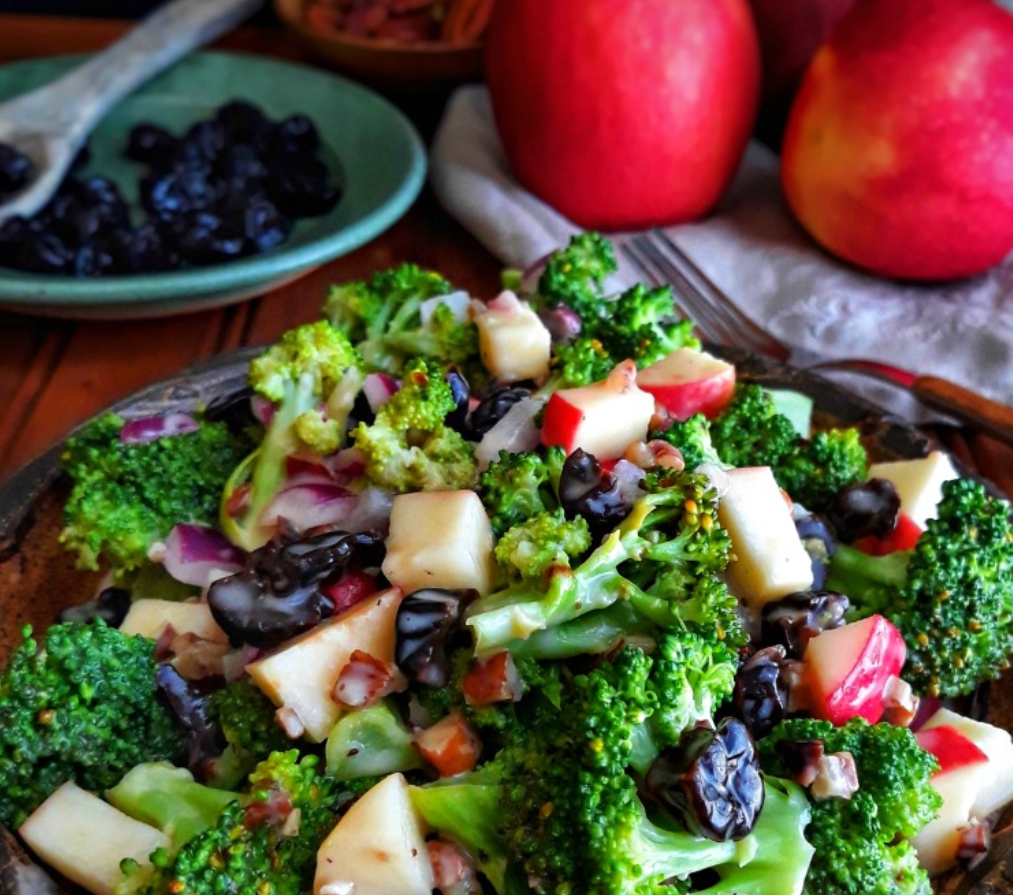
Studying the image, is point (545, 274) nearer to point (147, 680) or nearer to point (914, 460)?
point (914, 460)

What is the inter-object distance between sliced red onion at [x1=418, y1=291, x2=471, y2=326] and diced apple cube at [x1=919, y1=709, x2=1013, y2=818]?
2.40 ft

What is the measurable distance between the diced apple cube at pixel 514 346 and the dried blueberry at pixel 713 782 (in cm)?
52

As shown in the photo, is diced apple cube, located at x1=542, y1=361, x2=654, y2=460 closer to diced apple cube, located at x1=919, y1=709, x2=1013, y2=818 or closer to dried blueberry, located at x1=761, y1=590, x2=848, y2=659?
dried blueberry, located at x1=761, y1=590, x2=848, y2=659

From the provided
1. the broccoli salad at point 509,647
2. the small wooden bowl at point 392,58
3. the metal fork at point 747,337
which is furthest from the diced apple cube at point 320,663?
the small wooden bowl at point 392,58

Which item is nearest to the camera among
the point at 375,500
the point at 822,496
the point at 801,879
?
the point at 801,879

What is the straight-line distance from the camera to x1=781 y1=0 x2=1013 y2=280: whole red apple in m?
1.89

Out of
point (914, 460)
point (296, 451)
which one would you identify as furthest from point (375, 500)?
point (914, 460)

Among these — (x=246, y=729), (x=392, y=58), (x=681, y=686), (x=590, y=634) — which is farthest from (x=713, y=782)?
(x=392, y=58)

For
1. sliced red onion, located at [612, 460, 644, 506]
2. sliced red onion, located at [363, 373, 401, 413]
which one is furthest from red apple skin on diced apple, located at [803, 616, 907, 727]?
sliced red onion, located at [363, 373, 401, 413]

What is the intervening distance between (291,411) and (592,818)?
62 centimetres

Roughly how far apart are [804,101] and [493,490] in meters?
1.39

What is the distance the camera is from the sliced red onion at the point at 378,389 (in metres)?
1.21

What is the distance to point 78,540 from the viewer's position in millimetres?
1208

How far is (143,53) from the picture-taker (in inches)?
99.3
